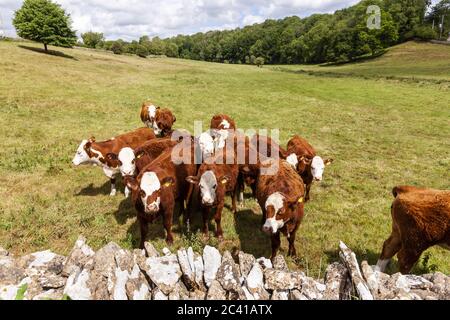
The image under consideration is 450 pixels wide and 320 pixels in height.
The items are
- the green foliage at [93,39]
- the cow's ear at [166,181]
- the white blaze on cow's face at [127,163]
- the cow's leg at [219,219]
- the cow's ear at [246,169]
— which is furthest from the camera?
the green foliage at [93,39]

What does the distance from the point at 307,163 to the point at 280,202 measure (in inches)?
150

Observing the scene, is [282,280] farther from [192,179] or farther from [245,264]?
[192,179]

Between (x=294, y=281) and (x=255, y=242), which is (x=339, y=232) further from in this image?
(x=294, y=281)

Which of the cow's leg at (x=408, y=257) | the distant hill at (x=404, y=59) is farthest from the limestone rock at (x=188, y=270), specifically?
the distant hill at (x=404, y=59)

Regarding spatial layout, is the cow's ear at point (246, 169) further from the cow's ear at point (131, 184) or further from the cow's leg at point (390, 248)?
the cow's leg at point (390, 248)

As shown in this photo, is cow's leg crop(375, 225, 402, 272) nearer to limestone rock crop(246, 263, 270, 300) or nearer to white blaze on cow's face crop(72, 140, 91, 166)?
limestone rock crop(246, 263, 270, 300)

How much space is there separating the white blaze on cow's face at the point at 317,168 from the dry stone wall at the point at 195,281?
455 centimetres

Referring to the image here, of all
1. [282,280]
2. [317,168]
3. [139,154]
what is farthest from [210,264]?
[317,168]

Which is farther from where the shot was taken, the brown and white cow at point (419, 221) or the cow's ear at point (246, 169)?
the cow's ear at point (246, 169)

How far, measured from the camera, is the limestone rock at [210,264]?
4564mm

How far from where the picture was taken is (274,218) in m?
5.98

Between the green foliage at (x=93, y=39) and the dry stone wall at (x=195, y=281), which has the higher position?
the green foliage at (x=93, y=39)
